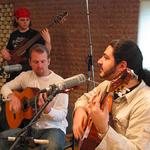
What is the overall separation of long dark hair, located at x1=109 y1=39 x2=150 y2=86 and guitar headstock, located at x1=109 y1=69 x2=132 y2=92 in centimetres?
5

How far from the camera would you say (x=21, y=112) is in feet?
9.29

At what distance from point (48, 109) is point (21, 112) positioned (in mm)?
450

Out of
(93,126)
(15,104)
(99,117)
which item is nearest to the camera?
(99,117)

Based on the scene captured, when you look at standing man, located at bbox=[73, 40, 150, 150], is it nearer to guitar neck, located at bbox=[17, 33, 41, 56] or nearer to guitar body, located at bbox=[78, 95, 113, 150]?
guitar body, located at bbox=[78, 95, 113, 150]

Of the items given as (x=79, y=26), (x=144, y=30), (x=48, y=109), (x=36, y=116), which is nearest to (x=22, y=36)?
(x=79, y=26)

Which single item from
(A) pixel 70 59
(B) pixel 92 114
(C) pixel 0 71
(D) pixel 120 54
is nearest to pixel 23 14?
(A) pixel 70 59

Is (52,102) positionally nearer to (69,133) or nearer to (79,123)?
(69,133)

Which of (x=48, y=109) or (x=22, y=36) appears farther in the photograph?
(x=22, y=36)

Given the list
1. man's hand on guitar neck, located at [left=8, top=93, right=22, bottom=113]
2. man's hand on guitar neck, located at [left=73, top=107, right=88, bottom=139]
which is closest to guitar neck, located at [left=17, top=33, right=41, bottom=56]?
man's hand on guitar neck, located at [left=8, top=93, right=22, bottom=113]

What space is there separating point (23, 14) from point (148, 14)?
1.41m

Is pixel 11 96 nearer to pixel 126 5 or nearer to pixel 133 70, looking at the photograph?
pixel 133 70

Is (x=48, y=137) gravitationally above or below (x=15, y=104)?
below

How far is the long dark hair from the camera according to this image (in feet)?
5.98

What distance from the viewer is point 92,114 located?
5.35 ft
